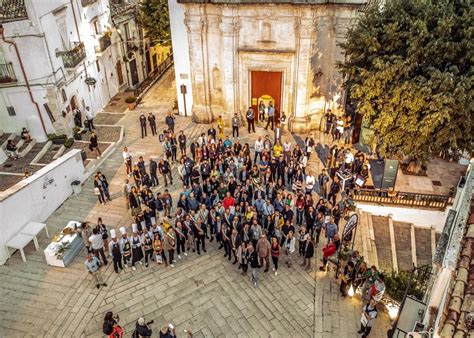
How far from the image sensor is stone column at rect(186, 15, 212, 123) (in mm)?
23969

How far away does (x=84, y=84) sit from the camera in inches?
1088

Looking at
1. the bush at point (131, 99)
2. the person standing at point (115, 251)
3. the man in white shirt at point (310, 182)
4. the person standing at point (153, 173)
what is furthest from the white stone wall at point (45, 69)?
the man in white shirt at point (310, 182)

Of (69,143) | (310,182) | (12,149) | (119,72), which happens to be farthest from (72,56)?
(310,182)

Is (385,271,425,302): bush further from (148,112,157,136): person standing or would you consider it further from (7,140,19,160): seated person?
(7,140,19,160): seated person

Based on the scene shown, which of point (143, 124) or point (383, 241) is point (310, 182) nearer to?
point (383, 241)

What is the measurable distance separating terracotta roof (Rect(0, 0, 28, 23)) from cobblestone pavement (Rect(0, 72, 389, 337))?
11746mm

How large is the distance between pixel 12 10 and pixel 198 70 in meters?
9.79

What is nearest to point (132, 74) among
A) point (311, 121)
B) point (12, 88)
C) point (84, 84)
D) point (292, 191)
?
point (84, 84)

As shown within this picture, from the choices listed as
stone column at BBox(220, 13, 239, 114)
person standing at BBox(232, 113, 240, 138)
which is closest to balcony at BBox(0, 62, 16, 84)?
stone column at BBox(220, 13, 239, 114)

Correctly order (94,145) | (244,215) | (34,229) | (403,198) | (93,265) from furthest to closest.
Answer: (94,145)
(403,198)
(34,229)
(244,215)
(93,265)

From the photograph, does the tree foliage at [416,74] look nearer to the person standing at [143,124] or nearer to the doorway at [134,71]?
the person standing at [143,124]

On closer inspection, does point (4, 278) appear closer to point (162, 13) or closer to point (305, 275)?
point (305, 275)

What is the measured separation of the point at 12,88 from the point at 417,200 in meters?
21.1

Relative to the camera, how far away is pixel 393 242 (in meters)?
18.8
